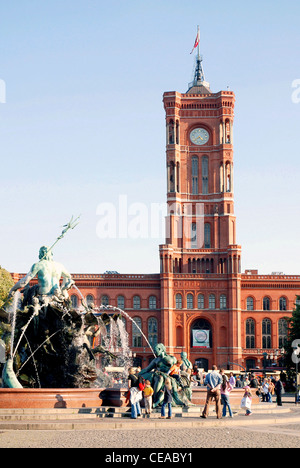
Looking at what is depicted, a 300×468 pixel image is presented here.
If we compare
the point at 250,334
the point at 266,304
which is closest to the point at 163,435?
the point at 250,334

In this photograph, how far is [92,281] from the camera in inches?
3492

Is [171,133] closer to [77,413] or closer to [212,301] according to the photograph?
[212,301]

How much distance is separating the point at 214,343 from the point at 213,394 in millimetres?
63316

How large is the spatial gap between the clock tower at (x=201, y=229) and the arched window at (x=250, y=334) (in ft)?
9.51

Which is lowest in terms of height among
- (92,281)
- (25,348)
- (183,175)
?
(25,348)

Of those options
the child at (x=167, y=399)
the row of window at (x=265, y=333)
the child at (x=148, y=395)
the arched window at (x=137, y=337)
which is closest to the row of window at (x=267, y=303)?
the row of window at (x=265, y=333)

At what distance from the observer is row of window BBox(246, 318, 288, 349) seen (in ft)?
288

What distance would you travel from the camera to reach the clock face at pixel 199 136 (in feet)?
313

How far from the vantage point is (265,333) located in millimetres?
88375

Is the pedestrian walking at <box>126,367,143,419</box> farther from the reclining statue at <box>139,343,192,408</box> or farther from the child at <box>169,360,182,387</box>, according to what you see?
the child at <box>169,360,182,387</box>

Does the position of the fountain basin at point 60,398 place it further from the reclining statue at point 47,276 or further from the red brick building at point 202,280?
the red brick building at point 202,280

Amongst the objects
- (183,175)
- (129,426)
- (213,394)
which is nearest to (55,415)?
(129,426)

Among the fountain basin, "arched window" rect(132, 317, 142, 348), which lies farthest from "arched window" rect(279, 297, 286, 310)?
the fountain basin

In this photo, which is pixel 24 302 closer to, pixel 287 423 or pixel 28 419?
pixel 28 419
